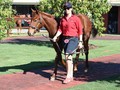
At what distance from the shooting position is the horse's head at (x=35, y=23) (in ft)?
32.9

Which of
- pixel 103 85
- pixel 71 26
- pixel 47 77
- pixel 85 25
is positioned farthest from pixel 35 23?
pixel 103 85

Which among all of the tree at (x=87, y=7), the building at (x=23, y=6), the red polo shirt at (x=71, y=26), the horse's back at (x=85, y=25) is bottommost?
the building at (x=23, y=6)

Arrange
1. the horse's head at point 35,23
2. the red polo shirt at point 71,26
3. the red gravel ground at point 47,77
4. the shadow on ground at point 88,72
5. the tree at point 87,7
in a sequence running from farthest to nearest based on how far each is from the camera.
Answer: the tree at point 87,7
the shadow on ground at point 88,72
the horse's head at point 35,23
the red polo shirt at point 71,26
the red gravel ground at point 47,77

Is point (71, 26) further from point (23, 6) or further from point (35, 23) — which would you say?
point (23, 6)

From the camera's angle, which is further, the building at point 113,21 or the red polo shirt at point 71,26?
the building at point 113,21

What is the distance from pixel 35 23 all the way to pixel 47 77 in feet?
5.82

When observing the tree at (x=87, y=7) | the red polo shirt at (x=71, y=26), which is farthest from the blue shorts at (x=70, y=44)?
the tree at (x=87, y=7)

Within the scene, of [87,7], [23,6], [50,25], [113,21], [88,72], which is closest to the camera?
[50,25]

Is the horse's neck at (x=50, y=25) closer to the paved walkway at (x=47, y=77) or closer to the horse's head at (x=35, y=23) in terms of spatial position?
the horse's head at (x=35, y=23)

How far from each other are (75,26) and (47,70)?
293cm

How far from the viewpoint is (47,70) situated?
39.6 ft

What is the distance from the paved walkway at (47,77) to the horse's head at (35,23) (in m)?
1.43

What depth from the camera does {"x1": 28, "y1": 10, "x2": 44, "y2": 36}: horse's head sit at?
1002cm

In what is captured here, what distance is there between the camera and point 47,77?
35.1 feet
